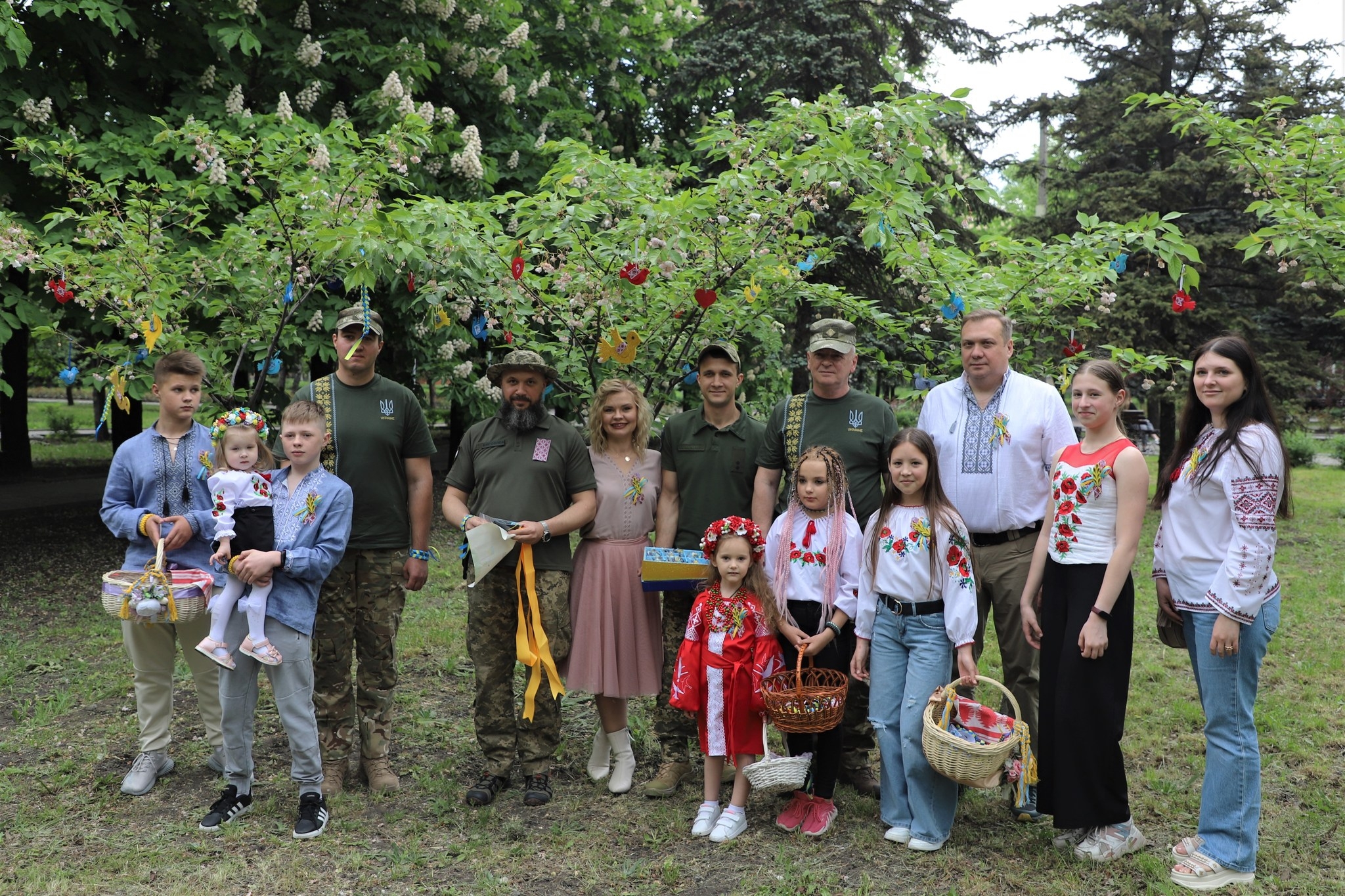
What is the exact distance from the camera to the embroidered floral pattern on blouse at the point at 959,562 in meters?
3.83

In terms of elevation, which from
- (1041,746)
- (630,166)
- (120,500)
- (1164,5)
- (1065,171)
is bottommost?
(1041,746)

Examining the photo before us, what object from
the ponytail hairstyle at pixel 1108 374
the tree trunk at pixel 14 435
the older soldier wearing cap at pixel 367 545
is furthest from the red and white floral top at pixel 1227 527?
the tree trunk at pixel 14 435

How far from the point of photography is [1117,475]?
142 inches

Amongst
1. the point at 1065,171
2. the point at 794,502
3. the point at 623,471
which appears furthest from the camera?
the point at 1065,171

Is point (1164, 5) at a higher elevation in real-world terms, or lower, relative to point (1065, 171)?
higher

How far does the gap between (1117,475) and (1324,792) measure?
→ 7.18 feet

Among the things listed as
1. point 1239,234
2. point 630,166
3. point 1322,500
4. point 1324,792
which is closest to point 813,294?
point 630,166

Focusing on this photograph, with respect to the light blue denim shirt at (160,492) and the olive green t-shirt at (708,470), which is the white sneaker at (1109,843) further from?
the light blue denim shirt at (160,492)

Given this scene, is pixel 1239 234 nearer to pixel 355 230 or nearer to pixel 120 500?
pixel 355 230

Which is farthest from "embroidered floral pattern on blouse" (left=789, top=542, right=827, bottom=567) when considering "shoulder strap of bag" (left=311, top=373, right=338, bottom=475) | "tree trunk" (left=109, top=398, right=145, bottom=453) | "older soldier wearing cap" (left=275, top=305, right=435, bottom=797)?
"tree trunk" (left=109, top=398, right=145, bottom=453)

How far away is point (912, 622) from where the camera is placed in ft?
12.8

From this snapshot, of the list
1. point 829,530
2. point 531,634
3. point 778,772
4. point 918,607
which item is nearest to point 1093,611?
point 918,607

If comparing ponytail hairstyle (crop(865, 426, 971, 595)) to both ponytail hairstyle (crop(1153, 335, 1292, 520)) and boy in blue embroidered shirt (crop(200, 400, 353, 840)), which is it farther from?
boy in blue embroidered shirt (crop(200, 400, 353, 840))

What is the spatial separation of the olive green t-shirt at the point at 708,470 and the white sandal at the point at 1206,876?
2227mm
